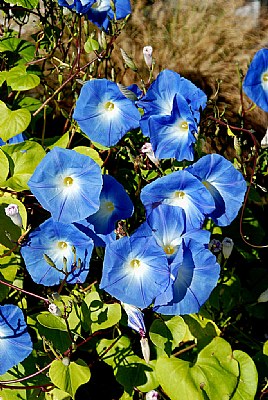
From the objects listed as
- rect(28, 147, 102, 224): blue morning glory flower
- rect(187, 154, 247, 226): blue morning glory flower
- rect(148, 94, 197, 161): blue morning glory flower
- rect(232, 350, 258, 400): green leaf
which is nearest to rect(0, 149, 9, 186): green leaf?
rect(28, 147, 102, 224): blue morning glory flower

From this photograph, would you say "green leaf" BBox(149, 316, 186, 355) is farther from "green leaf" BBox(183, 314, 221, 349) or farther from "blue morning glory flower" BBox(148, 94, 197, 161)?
"blue morning glory flower" BBox(148, 94, 197, 161)

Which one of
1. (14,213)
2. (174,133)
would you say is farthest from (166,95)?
(14,213)

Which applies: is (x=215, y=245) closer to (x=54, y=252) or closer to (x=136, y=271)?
(x=136, y=271)

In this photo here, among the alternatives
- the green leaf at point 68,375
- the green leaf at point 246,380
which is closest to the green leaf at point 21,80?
the green leaf at point 68,375

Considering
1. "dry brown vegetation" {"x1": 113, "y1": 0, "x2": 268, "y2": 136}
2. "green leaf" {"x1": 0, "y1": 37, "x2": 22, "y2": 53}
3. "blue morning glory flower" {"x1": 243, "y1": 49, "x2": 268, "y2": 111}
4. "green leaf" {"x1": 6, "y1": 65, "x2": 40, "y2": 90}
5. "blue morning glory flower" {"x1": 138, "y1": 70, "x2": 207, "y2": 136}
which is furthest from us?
"dry brown vegetation" {"x1": 113, "y1": 0, "x2": 268, "y2": 136}

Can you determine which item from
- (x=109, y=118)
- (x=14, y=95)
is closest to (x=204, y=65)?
(x=14, y=95)

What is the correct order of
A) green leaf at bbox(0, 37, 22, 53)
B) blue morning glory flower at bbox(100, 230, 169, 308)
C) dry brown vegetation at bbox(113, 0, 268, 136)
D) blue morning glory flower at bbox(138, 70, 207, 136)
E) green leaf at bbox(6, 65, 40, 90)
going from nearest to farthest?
blue morning glory flower at bbox(100, 230, 169, 308), blue morning glory flower at bbox(138, 70, 207, 136), green leaf at bbox(6, 65, 40, 90), green leaf at bbox(0, 37, 22, 53), dry brown vegetation at bbox(113, 0, 268, 136)

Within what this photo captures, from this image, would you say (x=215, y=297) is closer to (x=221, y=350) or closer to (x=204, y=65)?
(x=221, y=350)
